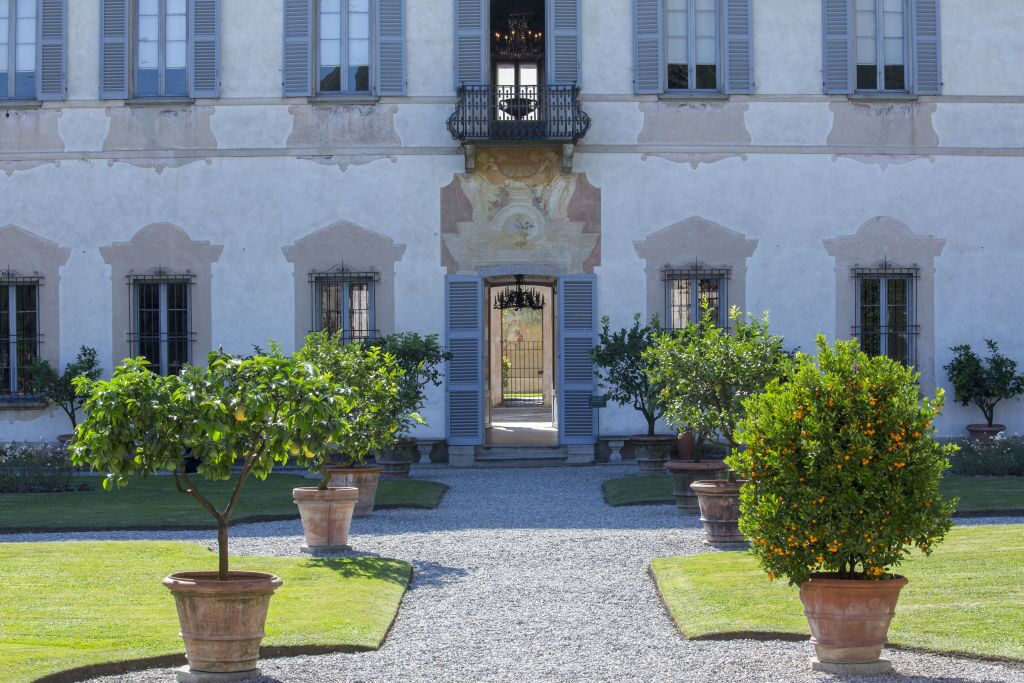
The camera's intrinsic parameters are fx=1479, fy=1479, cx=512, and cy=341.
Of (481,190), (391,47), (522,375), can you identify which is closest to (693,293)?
(481,190)

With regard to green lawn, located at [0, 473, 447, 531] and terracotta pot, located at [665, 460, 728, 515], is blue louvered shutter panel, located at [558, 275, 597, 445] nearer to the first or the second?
green lawn, located at [0, 473, 447, 531]

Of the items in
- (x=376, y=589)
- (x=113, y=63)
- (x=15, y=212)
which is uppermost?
(x=113, y=63)

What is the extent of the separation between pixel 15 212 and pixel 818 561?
1551 cm

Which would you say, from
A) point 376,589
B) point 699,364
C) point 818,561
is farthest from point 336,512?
point 818,561

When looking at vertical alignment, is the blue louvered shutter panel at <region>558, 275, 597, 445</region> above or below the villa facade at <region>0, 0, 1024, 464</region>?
below

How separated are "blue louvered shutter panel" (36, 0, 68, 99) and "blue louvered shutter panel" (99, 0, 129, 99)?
0.52 meters

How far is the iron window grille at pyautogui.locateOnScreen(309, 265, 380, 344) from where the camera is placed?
20031 millimetres

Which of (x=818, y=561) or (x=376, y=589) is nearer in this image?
(x=818, y=561)

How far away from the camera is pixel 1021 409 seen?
20.3 metres

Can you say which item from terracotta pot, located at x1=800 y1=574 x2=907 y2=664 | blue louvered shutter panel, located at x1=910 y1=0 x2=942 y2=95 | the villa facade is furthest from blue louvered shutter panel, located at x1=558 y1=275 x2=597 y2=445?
terracotta pot, located at x1=800 y1=574 x2=907 y2=664

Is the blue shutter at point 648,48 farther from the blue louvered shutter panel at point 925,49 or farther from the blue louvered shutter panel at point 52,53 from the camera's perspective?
the blue louvered shutter panel at point 52,53

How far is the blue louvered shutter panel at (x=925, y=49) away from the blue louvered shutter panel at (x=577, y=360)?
5.27 meters

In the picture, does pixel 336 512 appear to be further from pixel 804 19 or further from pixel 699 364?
pixel 804 19

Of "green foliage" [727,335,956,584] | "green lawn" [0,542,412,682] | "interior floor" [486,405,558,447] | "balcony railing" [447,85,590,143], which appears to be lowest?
"green lawn" [0,542,412,682]
